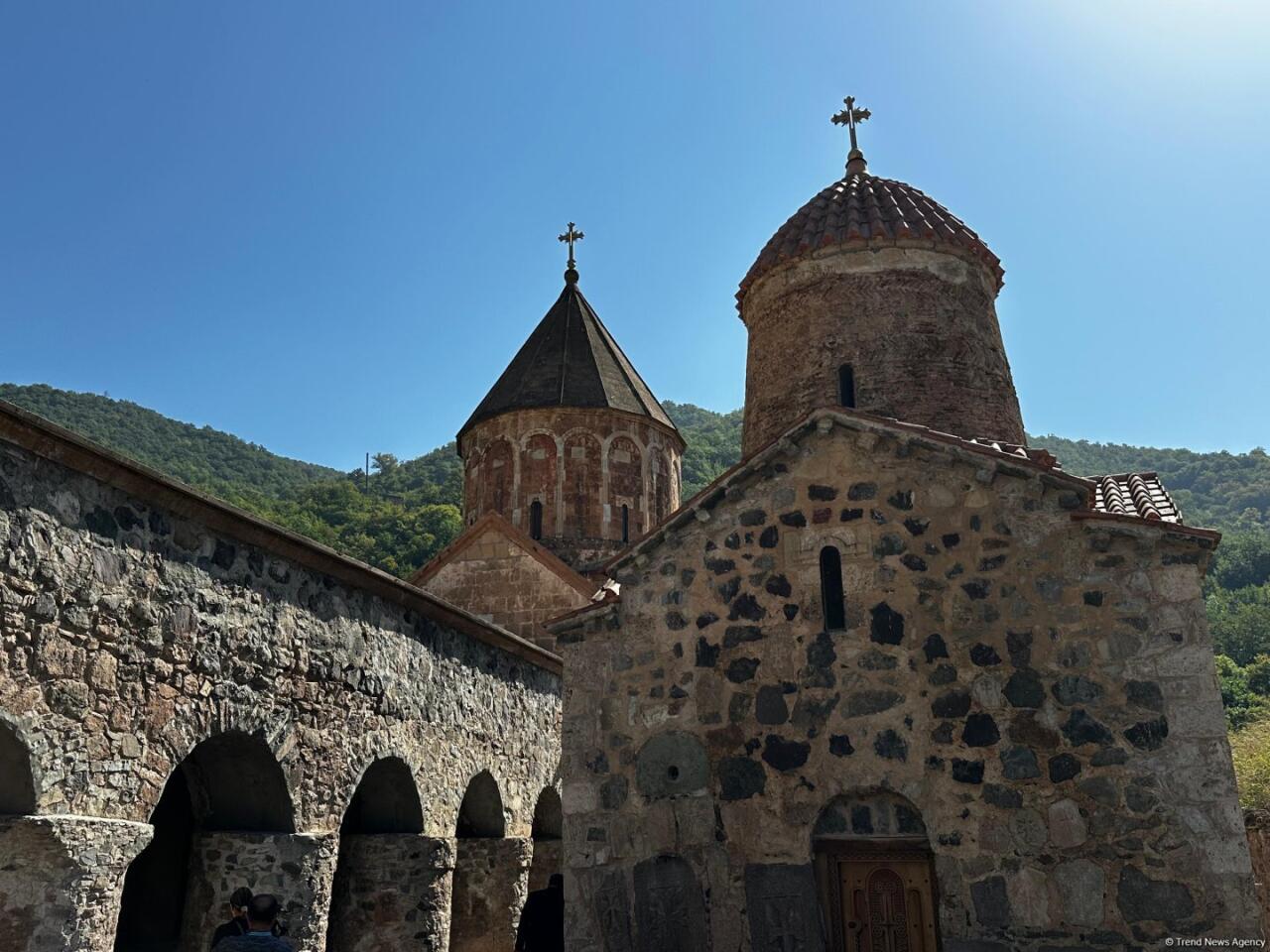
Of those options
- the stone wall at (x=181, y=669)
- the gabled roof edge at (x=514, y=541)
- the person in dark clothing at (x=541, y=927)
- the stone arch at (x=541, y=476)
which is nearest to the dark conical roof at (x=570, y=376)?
the stone arch at (x=541, y=476)

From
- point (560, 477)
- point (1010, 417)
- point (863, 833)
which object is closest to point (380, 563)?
point (560, 477)

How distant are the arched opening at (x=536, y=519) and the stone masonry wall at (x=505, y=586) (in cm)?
174

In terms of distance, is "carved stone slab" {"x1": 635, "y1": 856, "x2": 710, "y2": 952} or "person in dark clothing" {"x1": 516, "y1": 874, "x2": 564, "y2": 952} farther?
"person in dark clothing" {"x1": 516, "y1": 874, "x2": 564, "y2": 952}

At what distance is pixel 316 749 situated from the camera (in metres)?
7.24

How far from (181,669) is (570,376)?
37.5ft

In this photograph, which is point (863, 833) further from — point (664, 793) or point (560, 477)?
point (560, 477)

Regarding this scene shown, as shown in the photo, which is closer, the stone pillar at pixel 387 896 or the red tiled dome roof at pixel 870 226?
the stone pillar at pixel 387 896

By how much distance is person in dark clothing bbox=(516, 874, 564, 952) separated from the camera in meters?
7.86

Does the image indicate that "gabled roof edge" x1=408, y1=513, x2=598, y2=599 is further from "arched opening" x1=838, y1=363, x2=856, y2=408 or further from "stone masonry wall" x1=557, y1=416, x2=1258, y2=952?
"stone masonry wall" x1=557, y1=416, x2=1258, y2=952

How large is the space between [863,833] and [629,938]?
6.08ft

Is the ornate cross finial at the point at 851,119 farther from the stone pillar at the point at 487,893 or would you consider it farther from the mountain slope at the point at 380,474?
the mountain slope at the point at 380,474

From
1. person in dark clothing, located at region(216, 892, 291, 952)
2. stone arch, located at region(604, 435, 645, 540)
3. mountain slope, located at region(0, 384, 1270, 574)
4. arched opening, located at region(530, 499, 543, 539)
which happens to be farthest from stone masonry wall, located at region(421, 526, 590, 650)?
mountain slope, located at region(0, 384, 1270, 574)

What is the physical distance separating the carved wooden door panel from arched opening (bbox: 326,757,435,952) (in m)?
3.76

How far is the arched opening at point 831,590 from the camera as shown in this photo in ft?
24.2
